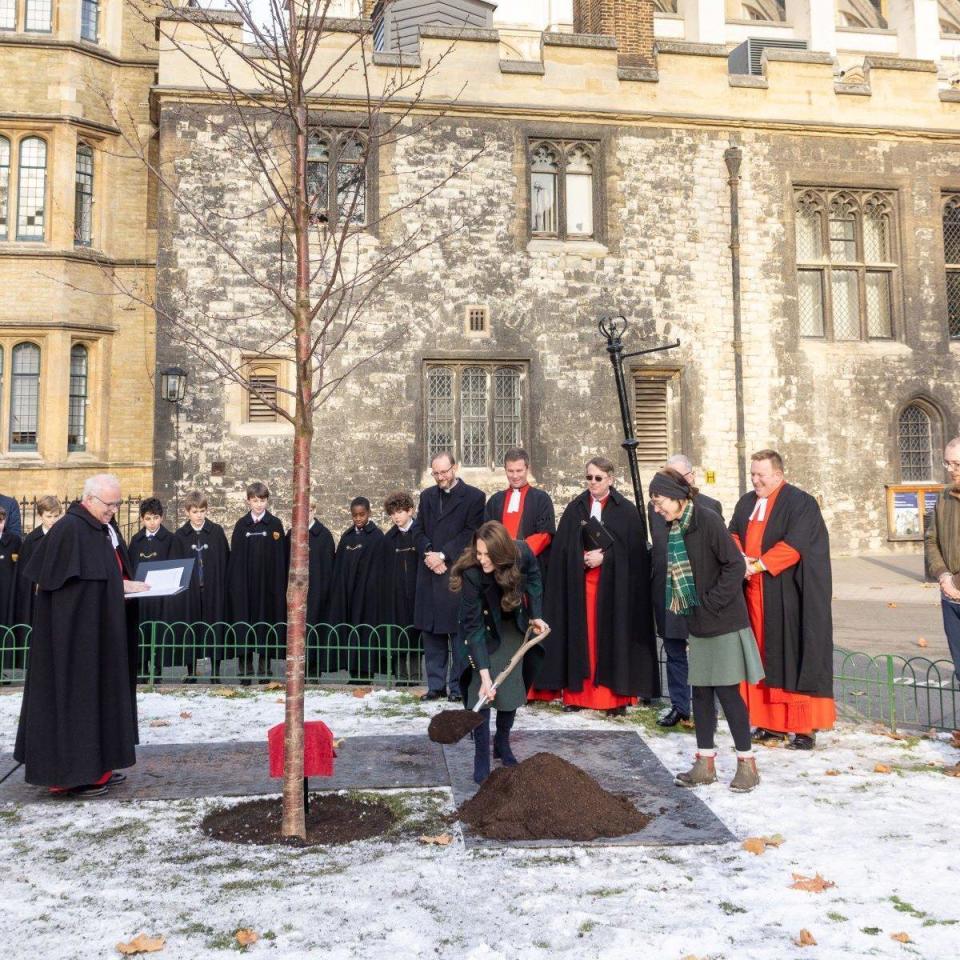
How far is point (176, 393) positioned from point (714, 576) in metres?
11.3

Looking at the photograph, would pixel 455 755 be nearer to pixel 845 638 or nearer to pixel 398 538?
pixel 398 538

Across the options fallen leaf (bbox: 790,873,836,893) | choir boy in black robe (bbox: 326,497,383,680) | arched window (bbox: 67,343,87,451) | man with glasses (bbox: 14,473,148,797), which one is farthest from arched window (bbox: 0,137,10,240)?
fallen leaf (bbox: 790,873,836,893)

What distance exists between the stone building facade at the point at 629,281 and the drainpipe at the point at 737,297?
0.10m

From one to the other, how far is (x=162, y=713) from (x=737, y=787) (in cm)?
452

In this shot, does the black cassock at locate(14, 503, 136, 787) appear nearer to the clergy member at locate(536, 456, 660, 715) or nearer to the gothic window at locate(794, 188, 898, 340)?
the clergy member at locate(536, 456, 660, 715)

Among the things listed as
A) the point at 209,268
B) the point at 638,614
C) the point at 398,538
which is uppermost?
the point at 209,268

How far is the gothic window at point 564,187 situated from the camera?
624 inches

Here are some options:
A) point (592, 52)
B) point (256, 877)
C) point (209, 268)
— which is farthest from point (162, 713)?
point (592, 52)

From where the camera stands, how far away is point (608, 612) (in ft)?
23.1

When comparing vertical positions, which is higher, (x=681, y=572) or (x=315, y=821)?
(x=681, y=572)

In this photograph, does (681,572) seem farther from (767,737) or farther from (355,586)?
(355,586)

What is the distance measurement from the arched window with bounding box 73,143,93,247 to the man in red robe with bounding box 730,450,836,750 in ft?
48.1

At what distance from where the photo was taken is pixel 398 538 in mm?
8719

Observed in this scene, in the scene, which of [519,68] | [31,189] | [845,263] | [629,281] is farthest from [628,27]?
[31,189]
